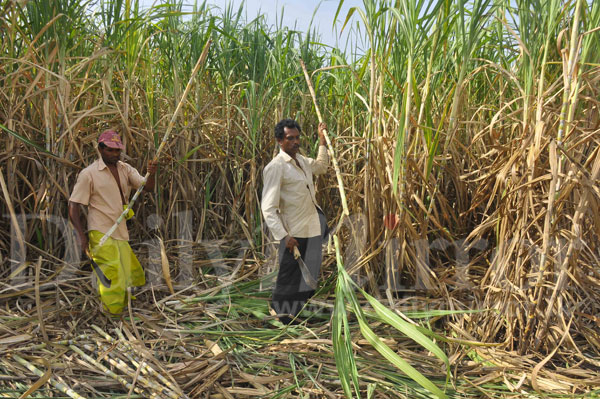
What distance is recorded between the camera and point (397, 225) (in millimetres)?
2418

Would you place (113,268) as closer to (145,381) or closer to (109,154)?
(109,154)

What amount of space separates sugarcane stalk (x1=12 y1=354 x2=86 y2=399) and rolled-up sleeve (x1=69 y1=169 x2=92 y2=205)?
0.81m

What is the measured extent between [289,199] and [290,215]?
0.30 ft

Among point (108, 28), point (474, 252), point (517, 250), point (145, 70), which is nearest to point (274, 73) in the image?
point (145, 70)

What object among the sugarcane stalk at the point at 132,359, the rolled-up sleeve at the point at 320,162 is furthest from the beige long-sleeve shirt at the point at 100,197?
the rolled-up sleeve at the point at 320,162

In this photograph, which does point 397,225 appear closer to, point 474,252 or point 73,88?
point 474,252

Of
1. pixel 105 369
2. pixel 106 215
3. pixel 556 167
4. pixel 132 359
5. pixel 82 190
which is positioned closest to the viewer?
pixel 556 167

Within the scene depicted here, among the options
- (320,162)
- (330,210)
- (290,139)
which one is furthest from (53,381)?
(330,210)

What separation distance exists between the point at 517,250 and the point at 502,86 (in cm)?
104

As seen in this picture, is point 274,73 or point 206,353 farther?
point 274,73

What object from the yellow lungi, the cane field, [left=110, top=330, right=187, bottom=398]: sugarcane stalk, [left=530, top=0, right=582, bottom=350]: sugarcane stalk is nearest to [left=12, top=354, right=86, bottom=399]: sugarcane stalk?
the cane field

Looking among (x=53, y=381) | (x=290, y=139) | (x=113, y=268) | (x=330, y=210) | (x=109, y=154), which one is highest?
(x=290, y=139)

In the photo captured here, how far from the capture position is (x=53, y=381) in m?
1.90

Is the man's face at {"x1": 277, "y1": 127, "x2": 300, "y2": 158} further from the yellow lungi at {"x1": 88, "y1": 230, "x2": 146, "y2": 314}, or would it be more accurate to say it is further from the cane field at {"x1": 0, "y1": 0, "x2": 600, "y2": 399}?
the yellow lungi at {"x1": 88, "y1": 230, "x2": 146, "y2": 314}
